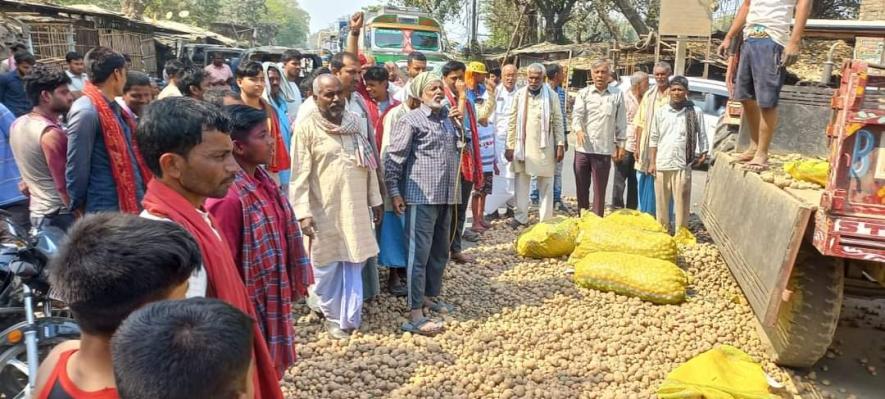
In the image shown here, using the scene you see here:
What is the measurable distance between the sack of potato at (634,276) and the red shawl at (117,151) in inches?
126

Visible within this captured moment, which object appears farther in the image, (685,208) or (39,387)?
(685,208)

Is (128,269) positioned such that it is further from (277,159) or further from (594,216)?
(594,216)

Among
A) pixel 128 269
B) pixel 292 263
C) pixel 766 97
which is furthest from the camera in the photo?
pixel 766 97

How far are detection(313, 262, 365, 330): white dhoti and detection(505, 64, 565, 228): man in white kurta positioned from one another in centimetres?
297

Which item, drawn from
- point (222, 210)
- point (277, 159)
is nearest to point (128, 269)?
point (222, 210)

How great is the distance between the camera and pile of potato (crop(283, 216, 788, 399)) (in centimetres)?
335

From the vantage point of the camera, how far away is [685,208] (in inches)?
234

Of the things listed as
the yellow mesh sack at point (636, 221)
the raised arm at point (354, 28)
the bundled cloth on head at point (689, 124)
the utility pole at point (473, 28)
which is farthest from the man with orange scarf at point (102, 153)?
the utility pole at point (473, 28)

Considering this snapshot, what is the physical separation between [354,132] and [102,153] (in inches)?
53.0

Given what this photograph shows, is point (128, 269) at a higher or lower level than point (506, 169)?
higher

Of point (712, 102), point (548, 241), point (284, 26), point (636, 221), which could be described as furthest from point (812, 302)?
point (284, 26)

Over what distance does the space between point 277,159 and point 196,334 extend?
369 cm

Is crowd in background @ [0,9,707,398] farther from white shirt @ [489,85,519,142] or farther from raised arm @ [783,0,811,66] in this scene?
raised arm @ [783,0,811,66]

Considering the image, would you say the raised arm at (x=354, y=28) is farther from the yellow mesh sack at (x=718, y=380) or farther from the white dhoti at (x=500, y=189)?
the yellow mesh sack at (x=718, y=380)
